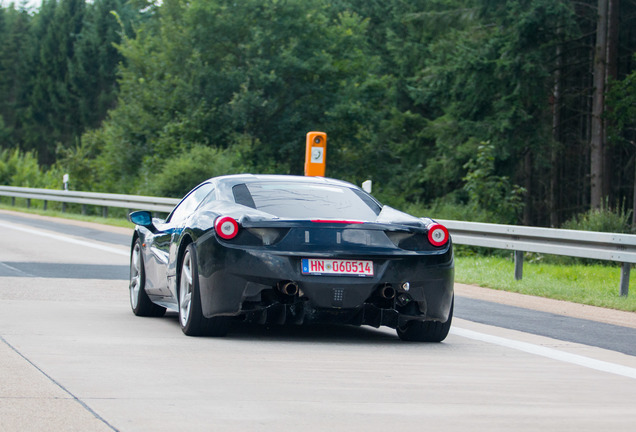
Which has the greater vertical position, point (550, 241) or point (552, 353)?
point (550, 241)

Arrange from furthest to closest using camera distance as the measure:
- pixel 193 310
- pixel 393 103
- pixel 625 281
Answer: pixel 393 103
pixel 625 281
pixel 193 310

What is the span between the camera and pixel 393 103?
5278 cm

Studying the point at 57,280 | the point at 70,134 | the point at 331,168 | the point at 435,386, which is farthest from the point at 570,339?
the point at 70,134

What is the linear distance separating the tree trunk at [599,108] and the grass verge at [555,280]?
57.5ft

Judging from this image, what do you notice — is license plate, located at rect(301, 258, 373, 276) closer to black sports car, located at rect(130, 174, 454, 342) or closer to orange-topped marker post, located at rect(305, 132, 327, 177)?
black sports car, located at rect(130, 174, 454, 342)

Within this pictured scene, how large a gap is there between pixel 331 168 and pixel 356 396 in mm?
40852

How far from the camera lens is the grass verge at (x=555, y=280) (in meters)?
12.2

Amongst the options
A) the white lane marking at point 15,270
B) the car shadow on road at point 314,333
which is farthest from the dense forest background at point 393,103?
the car shadow on road at point 314,333

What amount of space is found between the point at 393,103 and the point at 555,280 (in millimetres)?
38444

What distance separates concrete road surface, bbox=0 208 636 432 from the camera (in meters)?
5.15

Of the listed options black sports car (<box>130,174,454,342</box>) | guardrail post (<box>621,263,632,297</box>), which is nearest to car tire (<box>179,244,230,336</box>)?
black sports car (<box>130,174,454,342</box>)

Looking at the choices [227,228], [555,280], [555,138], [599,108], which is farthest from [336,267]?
[555,138]

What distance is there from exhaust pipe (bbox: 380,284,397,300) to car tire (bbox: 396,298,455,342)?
2.13 feet

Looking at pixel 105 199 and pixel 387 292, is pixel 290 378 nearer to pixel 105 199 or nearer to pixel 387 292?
pixel 387 292
